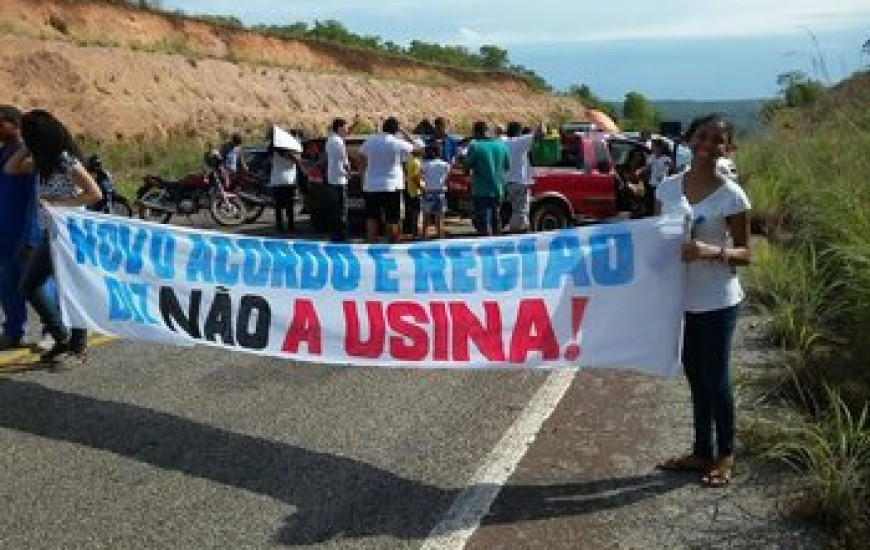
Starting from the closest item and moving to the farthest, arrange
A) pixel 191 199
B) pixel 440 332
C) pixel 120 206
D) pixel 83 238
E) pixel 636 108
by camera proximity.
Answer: pixel 440 332 < pixel 83 238 < pixel 120 206 < pixel 191 199 < pixel 636 108

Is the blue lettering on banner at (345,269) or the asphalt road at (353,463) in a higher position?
the blue lettering on banner at (345,269)

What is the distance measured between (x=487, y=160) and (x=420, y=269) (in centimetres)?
862

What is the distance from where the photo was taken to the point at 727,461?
5.47 meters

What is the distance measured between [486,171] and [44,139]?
8115mm

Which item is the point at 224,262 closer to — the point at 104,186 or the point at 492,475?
the point at 492,475

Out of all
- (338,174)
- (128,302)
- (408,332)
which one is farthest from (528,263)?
(338,174)

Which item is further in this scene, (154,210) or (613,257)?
(154,210)

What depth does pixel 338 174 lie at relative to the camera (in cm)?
1591

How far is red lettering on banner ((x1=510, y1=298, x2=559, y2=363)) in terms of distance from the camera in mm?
5906

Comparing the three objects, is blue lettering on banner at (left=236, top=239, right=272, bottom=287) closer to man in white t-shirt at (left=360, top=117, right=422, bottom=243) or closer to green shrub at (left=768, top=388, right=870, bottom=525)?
green shrub at (left=768, top=388, right=870, bottom=525)

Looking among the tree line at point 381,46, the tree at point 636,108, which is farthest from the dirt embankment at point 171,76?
the tree at point 636,108

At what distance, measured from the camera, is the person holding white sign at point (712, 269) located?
5.25m

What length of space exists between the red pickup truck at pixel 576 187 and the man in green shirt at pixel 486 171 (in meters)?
1.53

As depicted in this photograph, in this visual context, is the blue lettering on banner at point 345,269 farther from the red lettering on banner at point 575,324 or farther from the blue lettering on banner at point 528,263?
the red lettering on banner at point 575,324
